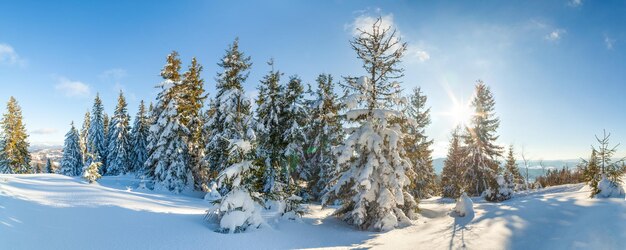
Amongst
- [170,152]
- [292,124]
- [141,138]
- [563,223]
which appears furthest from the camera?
[141,138]

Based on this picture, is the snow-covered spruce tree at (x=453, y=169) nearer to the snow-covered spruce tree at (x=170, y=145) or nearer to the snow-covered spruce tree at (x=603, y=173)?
the snow-covered spruce tree at (x=603, y=173)

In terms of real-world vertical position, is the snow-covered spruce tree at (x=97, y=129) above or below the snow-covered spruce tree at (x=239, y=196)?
above

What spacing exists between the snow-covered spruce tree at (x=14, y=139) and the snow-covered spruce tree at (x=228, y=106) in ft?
96.0

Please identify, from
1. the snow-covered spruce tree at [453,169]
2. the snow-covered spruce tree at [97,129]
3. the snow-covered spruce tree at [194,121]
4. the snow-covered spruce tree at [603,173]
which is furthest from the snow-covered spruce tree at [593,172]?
the snow-covered spruce tree at [97,129]

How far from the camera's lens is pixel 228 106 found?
2361 cm

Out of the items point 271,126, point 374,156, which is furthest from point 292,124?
point 374,156

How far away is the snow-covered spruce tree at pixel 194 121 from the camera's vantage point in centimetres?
2739

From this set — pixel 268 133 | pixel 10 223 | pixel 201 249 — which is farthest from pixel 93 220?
pixel 268 133

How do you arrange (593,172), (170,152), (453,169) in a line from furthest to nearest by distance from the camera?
(453,169), (170,152), (593,172)

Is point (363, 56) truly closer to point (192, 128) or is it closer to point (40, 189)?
point (40, 189)

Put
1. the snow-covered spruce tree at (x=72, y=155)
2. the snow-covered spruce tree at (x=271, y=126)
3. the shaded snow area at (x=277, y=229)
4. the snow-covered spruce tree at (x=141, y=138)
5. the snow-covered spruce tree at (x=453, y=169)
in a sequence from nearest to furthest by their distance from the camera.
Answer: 1. the shaded snow area at (x=277, y=229)
2. the snow-covered spruce tree at (x=271, y=126)
3. the snow-covered spruce tree at (x=453, y=169)
4. the snow-covered spruce tree at (x=141, y=138)
5. the snow-covered spruce tree at (x=72, y=155)

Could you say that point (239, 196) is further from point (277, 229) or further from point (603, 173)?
point (603, 173)

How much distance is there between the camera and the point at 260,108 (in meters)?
24.2

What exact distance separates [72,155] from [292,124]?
44.1 m
